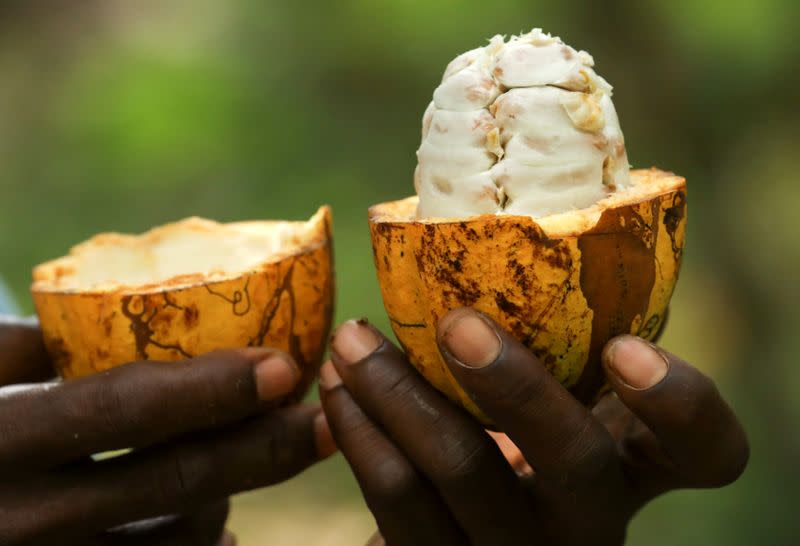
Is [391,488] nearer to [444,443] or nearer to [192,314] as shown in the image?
[444,443]

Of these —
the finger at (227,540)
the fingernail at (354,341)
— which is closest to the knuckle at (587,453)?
the fingernail at (354,341)

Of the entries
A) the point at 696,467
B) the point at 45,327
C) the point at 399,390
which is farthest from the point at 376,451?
the point at 45,327

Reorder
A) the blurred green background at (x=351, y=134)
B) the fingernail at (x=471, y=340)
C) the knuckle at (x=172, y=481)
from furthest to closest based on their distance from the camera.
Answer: the blurred green background at (x=351, y=134), the knuckle at (x=172, y=481), the fingernail at (x=471, y=340)

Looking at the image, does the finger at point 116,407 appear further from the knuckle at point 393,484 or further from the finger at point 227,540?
the finger at point 227,540

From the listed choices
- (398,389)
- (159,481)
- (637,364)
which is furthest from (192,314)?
(637,364)

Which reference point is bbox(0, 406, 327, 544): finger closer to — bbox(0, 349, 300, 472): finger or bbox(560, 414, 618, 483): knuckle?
bbox(0, 349, 300, 472): finger

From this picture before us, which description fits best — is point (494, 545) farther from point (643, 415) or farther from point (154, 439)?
point (154, 439)

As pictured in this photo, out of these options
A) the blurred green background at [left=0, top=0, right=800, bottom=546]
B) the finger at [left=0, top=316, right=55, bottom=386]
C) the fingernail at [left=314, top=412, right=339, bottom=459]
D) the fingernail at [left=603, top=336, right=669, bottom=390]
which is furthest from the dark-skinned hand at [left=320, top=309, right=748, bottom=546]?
the blurred green background at [left=0, top=0, right=800, bottom=546]
